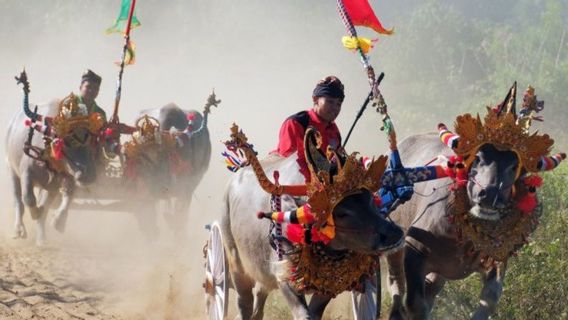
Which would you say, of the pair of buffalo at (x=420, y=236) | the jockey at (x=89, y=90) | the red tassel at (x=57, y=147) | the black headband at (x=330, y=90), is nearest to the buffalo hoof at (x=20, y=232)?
the red tassel at (x=57, y=147)

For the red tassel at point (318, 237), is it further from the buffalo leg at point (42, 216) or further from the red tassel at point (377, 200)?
the buffalo leg at point (42, 216)

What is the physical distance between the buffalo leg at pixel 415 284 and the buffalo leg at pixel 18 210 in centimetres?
710

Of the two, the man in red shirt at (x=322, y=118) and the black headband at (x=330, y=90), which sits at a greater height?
the black headband at (x=330, y=90)

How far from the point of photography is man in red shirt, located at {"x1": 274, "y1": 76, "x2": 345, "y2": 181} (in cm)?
655

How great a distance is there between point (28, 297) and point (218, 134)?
19.0 metres

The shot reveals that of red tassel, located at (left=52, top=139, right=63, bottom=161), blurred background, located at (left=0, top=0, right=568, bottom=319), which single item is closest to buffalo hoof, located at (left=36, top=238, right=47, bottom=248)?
red tassel, located at (left=52, top=139, right=63, bottom=161)

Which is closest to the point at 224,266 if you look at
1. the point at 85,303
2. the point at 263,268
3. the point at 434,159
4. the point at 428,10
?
the point at 263,268

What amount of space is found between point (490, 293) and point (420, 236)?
0.74m

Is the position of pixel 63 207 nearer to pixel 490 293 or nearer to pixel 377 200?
pixel 490 293

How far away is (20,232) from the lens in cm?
1268

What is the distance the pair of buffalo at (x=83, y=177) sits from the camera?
12062 mm

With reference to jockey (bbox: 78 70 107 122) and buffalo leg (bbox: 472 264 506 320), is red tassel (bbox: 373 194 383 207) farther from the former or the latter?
jockey (bbox: 78 70 107 122)

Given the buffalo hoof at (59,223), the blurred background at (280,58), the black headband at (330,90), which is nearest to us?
the black headband at (330,90)

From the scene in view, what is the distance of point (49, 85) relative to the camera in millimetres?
33344
